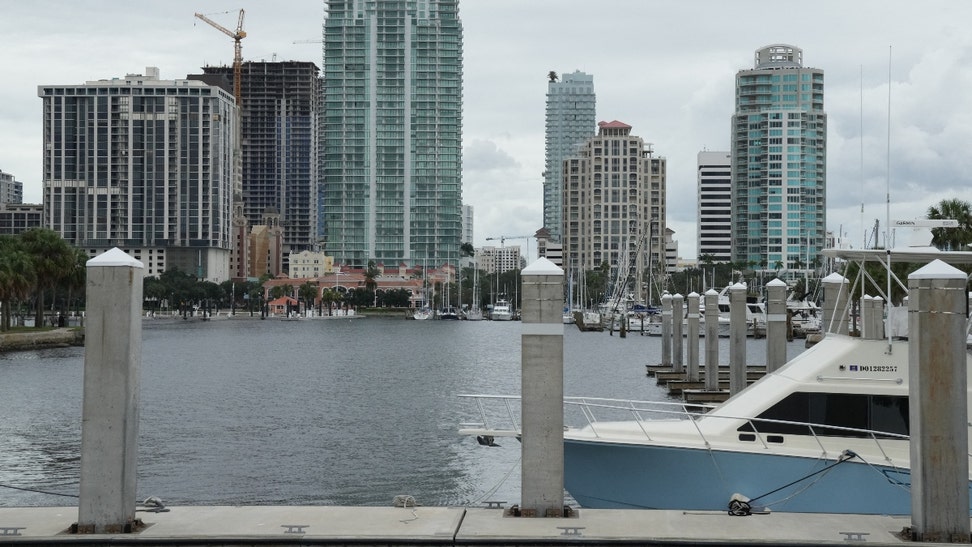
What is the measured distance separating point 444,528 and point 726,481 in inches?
243

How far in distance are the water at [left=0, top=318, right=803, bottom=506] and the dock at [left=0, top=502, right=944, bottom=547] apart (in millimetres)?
6956

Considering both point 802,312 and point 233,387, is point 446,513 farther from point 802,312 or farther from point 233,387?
point 802,312

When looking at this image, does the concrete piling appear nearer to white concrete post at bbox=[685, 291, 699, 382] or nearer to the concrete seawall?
white concrete post at bbox=[685, 291, 699, 382]

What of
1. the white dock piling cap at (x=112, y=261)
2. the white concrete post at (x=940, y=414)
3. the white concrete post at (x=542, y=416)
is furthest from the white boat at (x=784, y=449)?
the white dock piling cap at (x=112, y=261)

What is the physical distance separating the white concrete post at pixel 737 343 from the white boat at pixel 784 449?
17022mm

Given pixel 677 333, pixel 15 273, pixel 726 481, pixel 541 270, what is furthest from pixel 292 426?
pixel 15 273

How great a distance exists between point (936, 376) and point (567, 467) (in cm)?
714

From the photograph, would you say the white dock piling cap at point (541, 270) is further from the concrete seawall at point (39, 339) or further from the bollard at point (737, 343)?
the concrete seawall at point (39, 339)

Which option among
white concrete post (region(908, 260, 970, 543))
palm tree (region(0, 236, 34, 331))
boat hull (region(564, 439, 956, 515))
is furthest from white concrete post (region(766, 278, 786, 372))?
palm tree (region(0, 236, 34, 331))

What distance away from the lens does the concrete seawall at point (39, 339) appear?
88.8m

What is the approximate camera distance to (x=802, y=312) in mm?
120000

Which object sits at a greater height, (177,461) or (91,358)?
(91,358)

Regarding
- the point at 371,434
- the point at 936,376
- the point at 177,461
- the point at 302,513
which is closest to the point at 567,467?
the point at 302,513

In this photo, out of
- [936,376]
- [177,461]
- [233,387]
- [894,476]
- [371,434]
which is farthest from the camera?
[233,387]
